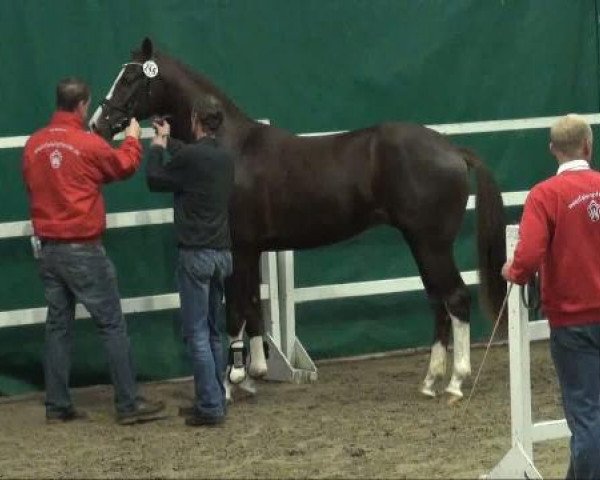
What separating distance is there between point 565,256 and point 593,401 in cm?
57

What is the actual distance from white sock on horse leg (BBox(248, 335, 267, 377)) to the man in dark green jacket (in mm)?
771

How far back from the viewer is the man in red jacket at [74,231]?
6527 mm

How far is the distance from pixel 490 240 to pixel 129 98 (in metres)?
2.25

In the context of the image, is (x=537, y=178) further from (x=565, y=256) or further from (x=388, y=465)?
(x=565, y=256)

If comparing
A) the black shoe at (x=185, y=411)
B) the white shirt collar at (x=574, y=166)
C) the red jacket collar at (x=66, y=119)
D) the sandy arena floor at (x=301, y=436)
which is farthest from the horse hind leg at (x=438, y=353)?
the white shirt collar at (x=574, y=166)

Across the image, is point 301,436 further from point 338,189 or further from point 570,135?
point 570,135

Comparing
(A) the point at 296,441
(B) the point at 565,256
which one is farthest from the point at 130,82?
(B) the point at 565,256

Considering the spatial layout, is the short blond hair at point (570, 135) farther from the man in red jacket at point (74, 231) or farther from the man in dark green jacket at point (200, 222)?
the man in red jacket at point (74, 231)

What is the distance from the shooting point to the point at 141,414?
22.2ft

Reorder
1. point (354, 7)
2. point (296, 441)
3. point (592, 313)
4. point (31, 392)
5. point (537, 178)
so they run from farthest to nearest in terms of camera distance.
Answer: point (537, 178)
point (354, 7)
point (31, 392)
point (296, 441)
point (592, 313)

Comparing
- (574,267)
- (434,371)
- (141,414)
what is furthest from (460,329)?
(574,267)

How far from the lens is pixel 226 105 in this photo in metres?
7.33

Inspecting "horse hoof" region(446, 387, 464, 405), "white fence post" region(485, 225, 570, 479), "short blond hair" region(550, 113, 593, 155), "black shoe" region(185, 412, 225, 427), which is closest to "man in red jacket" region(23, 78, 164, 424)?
"black shoe" region(185, 412, 225, 427)

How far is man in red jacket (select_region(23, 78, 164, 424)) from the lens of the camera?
21.4 feet
